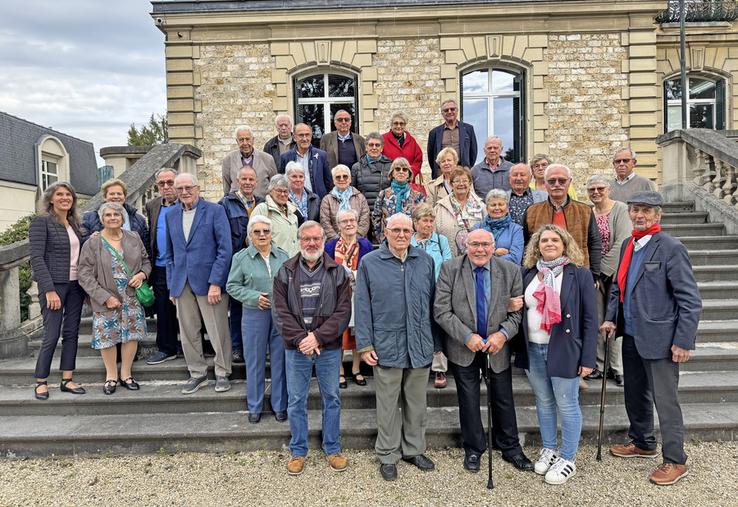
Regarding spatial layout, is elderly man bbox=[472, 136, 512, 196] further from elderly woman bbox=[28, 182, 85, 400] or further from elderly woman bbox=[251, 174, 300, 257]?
elderly woman bbox=[28, 182, 85, 400]

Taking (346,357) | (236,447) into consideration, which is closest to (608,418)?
(346,357)

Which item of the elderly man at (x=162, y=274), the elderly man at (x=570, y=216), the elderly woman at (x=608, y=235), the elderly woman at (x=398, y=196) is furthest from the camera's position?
the elderly man at (x=162, y=274)

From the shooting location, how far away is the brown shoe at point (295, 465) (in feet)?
11.5

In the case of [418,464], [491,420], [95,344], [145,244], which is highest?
[145,244]

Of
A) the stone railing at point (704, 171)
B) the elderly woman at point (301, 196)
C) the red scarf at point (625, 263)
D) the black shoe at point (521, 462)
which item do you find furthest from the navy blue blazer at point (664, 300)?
the stone railing at point (704, 171)

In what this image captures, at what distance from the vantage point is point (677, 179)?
8.00 meters

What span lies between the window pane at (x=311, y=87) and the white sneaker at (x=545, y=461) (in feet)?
29.5

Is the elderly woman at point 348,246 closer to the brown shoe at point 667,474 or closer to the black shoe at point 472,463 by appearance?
the black shoe at point 472,463

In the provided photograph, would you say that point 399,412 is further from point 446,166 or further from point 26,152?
point 26,152

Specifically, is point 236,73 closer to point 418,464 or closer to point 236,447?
point 236,447

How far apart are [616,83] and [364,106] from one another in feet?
17.3

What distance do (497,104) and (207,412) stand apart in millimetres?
9043

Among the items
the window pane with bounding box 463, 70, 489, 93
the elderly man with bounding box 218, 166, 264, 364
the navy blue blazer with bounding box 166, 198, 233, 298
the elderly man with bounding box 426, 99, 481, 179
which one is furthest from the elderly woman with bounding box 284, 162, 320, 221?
the window pane with bounding box 463, 70, 489, 93

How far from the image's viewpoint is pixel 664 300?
331cm
